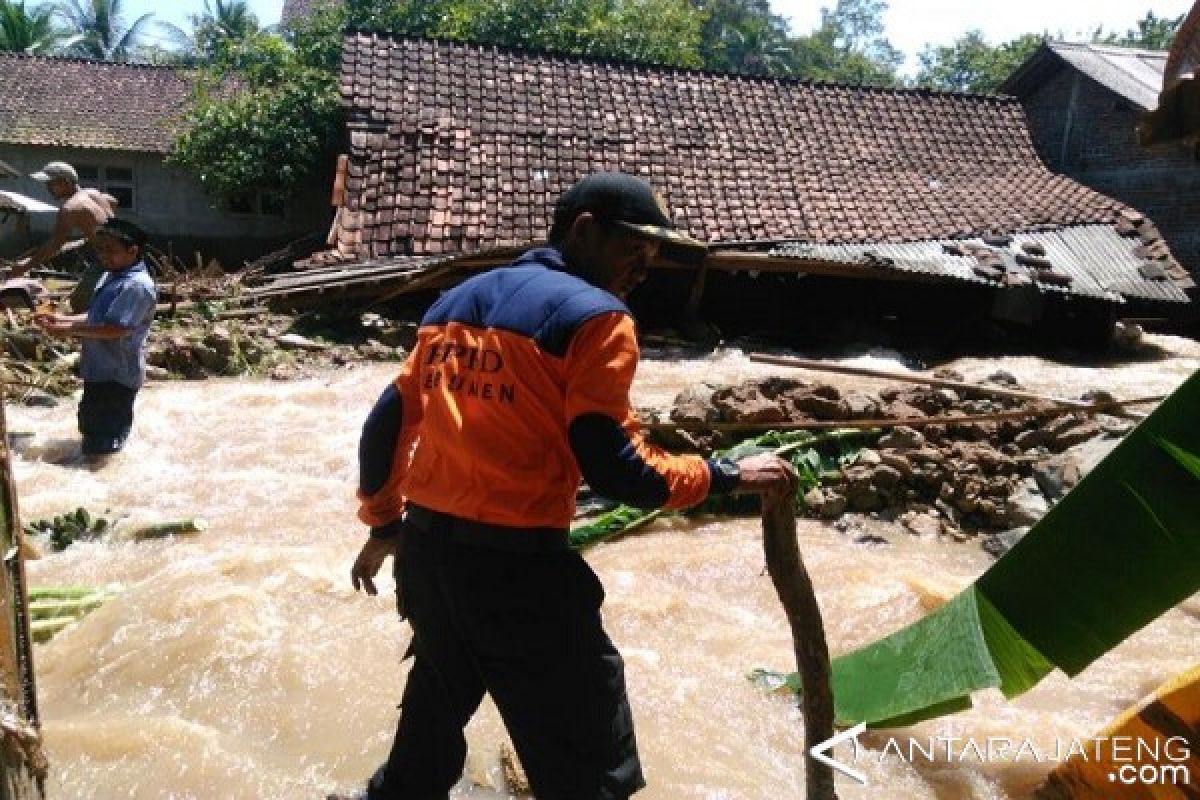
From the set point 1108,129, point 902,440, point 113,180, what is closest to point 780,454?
point 902,440

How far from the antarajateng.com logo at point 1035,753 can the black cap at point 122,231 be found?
4.30m

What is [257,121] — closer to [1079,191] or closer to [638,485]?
[1079,191]

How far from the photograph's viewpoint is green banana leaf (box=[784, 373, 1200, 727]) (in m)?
1.65

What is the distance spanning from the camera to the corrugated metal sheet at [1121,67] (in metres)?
14.6

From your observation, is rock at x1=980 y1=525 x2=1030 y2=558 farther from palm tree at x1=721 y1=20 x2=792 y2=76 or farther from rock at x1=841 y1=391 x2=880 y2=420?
palm tree at x1=721 y1=20 x2=792 y2=76

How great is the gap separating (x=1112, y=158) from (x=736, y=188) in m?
7.16

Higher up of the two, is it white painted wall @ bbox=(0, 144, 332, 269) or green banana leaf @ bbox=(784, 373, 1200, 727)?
green banana leaf @ bbox=(784, 373, 1200, 727)

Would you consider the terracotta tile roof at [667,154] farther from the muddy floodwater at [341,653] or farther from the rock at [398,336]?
the muddy floodwater at [341,653]

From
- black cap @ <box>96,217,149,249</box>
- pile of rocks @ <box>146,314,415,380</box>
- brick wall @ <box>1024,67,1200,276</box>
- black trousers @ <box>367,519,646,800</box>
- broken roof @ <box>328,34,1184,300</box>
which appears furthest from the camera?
brick wall @ <box>1024,67,1200,276</box>

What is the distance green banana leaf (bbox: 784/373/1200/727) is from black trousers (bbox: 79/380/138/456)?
193 inches

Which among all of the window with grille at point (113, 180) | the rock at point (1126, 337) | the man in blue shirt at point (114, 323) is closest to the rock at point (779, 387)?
the man in blue shirt at point (114, 323)

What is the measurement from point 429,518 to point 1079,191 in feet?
47.9

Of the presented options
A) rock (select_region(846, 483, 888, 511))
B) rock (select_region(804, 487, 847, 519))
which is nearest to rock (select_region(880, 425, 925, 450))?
rock (select_region(846, 483, 888, 511))

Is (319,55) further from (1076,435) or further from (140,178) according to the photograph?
(1076,435)
